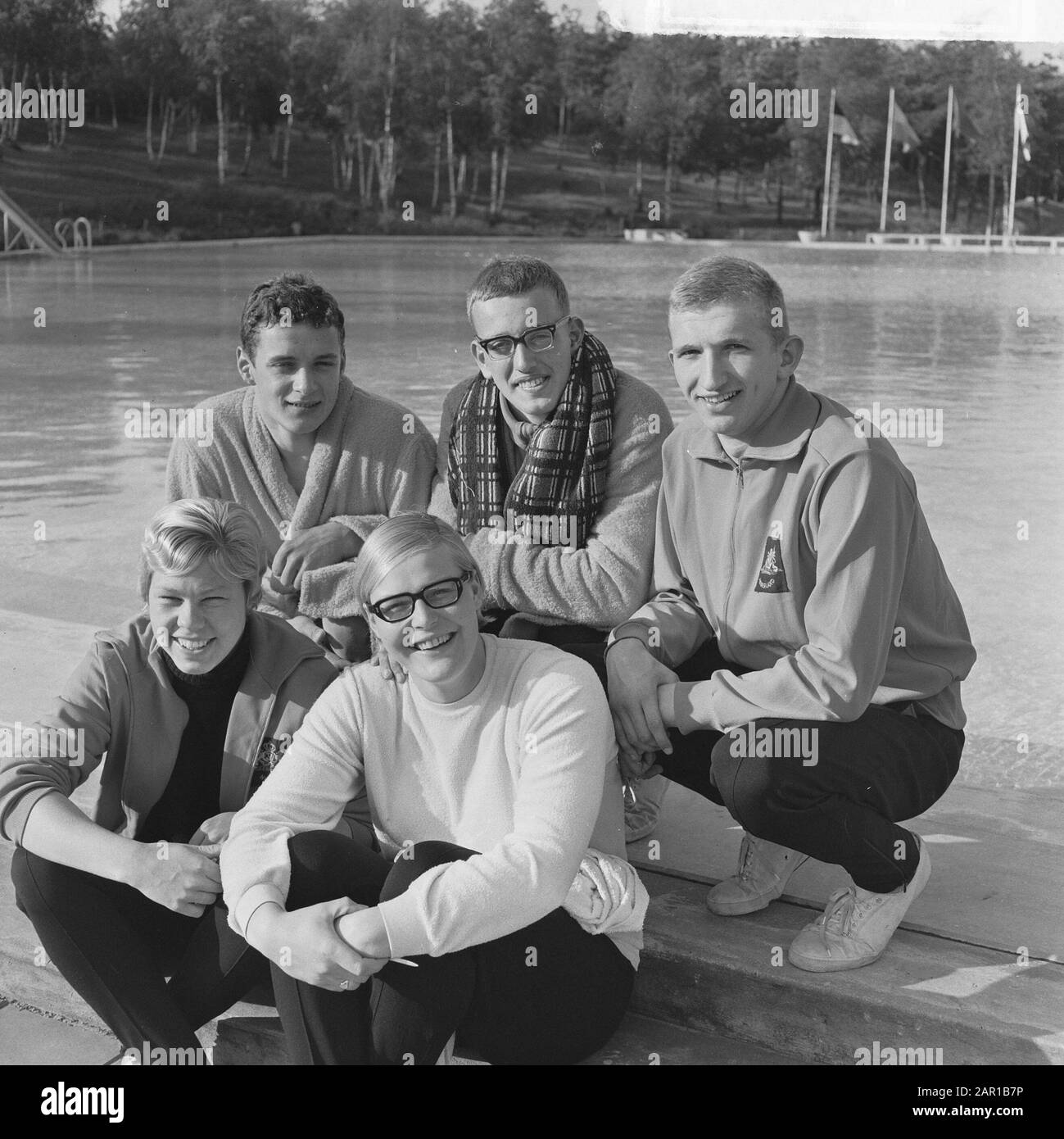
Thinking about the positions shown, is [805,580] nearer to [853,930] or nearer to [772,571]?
[772,571]

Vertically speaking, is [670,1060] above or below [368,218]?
below

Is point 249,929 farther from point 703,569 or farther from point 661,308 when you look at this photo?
point 661,308

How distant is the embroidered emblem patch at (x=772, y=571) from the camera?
2.17 metres

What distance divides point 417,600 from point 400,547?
0.08m

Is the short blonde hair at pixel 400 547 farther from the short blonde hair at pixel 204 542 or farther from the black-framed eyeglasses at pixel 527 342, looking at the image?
the black-framed eyeglasses at pixel 527 342

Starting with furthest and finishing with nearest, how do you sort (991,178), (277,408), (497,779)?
(991,178) → (277,408) → (497,779)

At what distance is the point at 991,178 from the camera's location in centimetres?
5878

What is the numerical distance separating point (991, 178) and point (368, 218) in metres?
26.4

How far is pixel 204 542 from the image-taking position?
7.04ft

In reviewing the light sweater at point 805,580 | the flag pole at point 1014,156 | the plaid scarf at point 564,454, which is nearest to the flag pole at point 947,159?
the flag pole at point 1014,156

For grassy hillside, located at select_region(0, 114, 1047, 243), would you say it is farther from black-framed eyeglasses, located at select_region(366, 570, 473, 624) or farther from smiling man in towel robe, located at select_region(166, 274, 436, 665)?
black-framed eyeglasses, located at select_region(366, 570, 473, 624)

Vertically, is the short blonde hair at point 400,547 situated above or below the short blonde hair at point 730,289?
below

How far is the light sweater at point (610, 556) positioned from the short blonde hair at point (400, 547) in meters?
0.56

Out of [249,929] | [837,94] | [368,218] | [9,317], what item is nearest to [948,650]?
[249,929]
